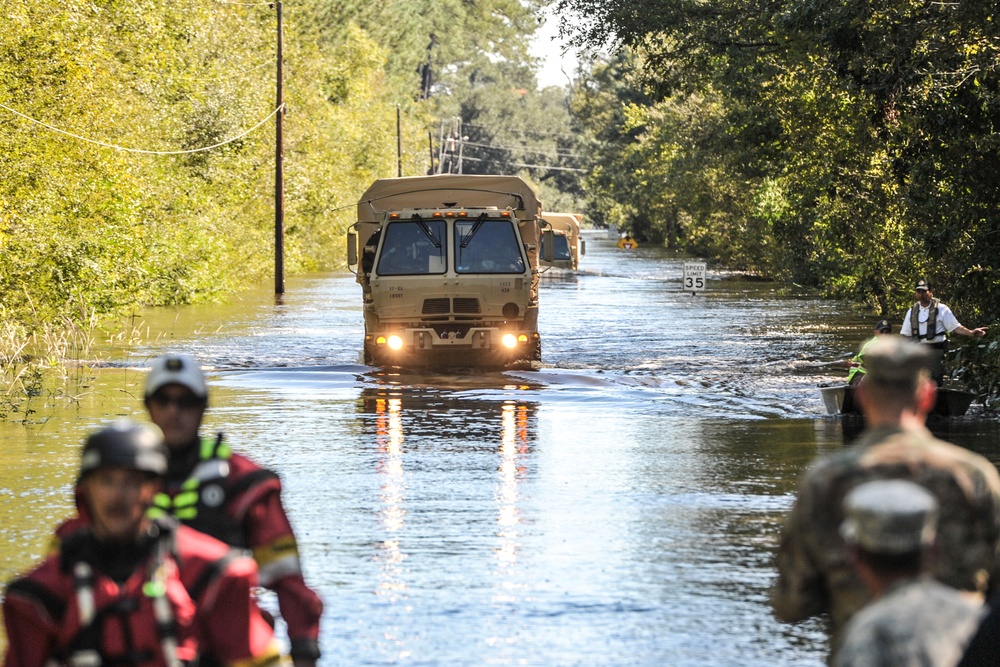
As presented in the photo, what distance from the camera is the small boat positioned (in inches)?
771

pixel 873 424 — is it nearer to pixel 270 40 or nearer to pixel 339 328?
pixel 339 328

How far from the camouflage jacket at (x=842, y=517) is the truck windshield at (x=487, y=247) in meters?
20.0

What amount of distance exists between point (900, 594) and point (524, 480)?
11271 mm

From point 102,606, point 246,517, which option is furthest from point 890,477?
point 102,606

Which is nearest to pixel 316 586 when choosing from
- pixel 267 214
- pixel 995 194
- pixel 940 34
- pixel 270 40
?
pixel 940 34

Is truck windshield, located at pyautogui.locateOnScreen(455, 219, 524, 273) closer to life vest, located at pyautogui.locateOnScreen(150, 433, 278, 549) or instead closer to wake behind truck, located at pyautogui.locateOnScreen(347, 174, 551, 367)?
wake behind truck, located at pyautogui.locateOnScreen(347, 174, 551, 367)

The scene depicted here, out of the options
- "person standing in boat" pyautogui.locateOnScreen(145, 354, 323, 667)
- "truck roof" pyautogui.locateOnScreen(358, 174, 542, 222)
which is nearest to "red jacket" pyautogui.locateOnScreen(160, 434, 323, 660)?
"person standing in boat" pyautogui.locateOnScreen(145, 354, 323, 667)

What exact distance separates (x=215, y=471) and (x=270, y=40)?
2271 inches

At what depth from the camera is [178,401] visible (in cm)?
540

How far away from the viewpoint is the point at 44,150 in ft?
91.0

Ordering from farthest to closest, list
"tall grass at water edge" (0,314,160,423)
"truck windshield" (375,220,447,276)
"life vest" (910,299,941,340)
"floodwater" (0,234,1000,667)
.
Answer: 1. "truck windshield" (375,220,447,276)
2. "tall grass at water edge" (0,314,160,423)
3. "life vest" (910,299,941,340)
4. "floodwater" (0,234,1000,667)

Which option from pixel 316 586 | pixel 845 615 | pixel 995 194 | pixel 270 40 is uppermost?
pixel 270 40

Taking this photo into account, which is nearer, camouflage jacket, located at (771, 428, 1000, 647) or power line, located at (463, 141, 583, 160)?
camouflage jacket, located at (771, 428, 1000, 647)

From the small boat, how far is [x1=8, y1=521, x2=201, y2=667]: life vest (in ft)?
51.6
